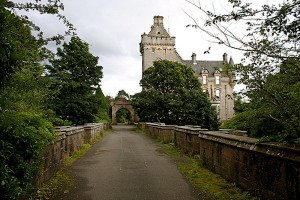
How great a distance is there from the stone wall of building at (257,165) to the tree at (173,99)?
2919cm

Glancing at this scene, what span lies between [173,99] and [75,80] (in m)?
13.6

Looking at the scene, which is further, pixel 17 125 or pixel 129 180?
pixel 129 180

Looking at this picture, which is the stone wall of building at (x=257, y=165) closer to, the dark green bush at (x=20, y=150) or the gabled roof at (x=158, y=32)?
the dark green bush at (x=20, y=150)

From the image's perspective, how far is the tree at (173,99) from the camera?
127 feet

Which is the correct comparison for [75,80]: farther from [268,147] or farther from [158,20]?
[158,20]

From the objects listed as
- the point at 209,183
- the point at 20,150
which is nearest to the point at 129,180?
the point at 209,183

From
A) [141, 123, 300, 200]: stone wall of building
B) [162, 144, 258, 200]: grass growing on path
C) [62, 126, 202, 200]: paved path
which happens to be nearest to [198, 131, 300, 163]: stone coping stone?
[141, 123, 300, 200]: stone wall of building

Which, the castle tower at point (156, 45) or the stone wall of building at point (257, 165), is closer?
the stone wall of building at point (257, 165)

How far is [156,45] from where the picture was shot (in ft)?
188

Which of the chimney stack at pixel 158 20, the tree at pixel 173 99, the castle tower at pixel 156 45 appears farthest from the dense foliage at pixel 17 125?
the chimney stack at pixel 158 20

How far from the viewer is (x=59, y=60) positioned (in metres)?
29.7

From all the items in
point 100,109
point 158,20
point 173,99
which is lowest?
point 100,109

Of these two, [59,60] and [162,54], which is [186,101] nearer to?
[59,60]

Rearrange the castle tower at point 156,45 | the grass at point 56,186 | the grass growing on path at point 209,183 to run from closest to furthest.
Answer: the grass growing on path at point 209,183, the grass at point 56,186, the castle tower at point 156,45
